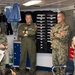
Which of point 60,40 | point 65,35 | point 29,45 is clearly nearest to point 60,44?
point 60,40

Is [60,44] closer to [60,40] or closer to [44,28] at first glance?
[60,40]

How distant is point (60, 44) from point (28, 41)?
0.96 metres

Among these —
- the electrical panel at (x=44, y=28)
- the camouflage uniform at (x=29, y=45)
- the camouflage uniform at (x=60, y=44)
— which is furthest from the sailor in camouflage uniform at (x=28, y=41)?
the camouflage uniform at (x=60, y=44)

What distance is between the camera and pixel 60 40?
489 cm

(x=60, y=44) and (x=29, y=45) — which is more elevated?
(x=60, y=44)

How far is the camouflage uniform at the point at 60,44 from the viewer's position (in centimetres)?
481

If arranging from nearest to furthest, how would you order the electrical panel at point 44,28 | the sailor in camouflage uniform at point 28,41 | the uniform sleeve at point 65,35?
the uniform sleeve at point 65,35, the sailor in camouflage uniform at point 28,41, the electrical panel at point 44,28

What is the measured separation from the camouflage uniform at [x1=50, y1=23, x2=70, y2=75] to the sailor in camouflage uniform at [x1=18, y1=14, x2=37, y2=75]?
672 mm

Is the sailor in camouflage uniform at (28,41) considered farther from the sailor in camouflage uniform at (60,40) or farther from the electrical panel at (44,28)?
the sailor in camouflage uniform at (60,40)

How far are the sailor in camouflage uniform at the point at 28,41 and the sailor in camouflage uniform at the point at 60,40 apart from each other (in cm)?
69

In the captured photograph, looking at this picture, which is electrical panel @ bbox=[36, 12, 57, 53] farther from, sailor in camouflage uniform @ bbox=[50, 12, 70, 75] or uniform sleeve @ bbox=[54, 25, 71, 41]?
uniform sleeve @ bbox=[54, 25, 71, 41]

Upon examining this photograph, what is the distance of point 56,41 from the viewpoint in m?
4.95

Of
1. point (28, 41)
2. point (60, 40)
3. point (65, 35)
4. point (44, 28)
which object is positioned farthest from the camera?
point (44, 28)

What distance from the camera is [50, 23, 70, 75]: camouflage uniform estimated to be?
15.8 ft
